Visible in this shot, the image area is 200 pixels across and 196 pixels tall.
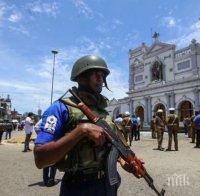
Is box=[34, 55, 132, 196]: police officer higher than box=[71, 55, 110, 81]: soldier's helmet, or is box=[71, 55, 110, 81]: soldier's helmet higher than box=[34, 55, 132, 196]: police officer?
box=[71, 55, 110, 81]: soldier's helmet

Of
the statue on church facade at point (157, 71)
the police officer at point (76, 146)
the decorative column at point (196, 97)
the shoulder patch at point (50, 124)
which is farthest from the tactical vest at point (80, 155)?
the statue on church facade at point (157, 71)

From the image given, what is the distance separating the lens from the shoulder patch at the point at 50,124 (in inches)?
92.2

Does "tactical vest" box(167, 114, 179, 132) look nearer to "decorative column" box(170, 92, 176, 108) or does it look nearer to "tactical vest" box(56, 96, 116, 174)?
"tactical vest" box(56, 96, 116, 174)

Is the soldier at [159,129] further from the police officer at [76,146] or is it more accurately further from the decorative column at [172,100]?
the decorative column at [172,100]

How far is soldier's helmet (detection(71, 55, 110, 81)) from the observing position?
2.64 meters

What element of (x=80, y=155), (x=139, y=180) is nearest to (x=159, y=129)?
(x=139, y=180)

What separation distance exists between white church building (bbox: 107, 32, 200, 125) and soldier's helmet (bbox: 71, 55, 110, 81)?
32.7 m

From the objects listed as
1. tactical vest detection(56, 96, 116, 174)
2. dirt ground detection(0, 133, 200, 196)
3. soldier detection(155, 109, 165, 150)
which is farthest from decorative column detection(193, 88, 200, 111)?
tactical vest detection(56, 96, 116, 174)

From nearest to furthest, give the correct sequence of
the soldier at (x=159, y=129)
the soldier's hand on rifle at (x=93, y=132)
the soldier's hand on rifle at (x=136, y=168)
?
the soldier's hand on rifle at (x=93, y=132) → the soldier's hand on rifle at (x=136, y=168) → the soldier at (x=159, y=129)

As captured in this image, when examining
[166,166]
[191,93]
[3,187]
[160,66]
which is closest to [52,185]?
[3,187]

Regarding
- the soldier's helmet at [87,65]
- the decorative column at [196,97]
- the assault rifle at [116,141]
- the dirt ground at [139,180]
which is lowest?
the dirt ground at [139,180]

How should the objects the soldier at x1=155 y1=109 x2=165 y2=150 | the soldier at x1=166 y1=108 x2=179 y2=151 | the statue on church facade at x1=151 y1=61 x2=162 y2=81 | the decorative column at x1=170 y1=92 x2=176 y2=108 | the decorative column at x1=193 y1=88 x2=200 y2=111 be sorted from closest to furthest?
the soldier at x1=166 y1=108 x2=179 y2=151 < the soldier at x1=155 y1=109 x2=165 y2=150 < the decorative column at x1=193 y1=88 x2=200 y2=111 < the decorative column at x1=170 y1=92 x2=176 y2=108 < the statue on church facade at x1=151 y1=61 x2=162 y2=81

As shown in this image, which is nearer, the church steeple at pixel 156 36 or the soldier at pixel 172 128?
the soldier at pixel 172 128

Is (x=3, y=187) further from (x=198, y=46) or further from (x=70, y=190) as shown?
(x=198, y=46)
